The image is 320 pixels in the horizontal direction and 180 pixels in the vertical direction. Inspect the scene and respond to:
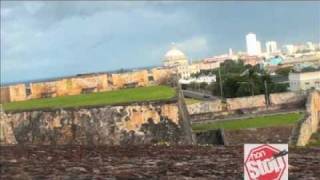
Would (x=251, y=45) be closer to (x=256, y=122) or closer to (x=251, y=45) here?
(x=251, y=45)

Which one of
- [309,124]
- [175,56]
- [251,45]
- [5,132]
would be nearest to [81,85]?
[309,124]

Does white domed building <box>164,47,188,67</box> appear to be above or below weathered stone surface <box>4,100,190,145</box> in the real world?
above

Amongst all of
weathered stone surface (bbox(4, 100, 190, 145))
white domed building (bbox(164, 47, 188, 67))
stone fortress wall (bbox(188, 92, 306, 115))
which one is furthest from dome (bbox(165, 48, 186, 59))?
weathered stone surface (bbox(4, 100, 190, 145))

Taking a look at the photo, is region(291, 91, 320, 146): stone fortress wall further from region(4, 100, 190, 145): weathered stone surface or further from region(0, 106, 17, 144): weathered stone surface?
region(0, 106, 17, 144): weathered stone surface

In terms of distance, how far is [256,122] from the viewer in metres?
23.3

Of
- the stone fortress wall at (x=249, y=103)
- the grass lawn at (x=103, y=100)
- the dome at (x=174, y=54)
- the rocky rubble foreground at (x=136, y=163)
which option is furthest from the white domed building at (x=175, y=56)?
the rocky rubble foreground at (x=136, y=163)

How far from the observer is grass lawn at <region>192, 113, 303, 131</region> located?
22.2 metres

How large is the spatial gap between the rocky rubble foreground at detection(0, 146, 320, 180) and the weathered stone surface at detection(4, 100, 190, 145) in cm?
896

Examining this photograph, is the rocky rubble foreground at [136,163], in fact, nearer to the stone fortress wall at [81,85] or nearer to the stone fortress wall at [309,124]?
the stone fortress wall at [309,124]

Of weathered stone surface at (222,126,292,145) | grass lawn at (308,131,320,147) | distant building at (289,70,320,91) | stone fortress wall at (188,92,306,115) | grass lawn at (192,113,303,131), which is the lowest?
grass lawn at (308,131,320,147)

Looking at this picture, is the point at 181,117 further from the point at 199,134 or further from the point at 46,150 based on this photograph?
the point at 46,150

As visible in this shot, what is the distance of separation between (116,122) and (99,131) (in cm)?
49

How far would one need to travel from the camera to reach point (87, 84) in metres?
25.2

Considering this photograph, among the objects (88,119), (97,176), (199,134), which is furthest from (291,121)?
(97,176)
